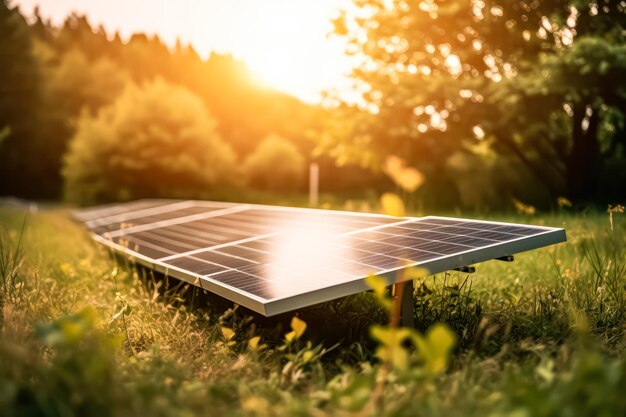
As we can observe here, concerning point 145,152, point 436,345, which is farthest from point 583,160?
point 145,152

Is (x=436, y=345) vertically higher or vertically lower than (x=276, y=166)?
lower

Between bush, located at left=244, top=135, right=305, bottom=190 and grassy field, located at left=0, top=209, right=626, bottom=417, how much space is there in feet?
117

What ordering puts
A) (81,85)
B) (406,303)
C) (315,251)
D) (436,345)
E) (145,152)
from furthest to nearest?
(81,85), (145,152), (315,251), (406,303), (436,345)

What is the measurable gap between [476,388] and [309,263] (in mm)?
1561

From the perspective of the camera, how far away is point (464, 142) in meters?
17.7

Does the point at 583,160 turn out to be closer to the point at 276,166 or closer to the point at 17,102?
the point at 276,166

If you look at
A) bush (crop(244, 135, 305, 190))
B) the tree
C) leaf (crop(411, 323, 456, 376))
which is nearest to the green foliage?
bush (crop(244, 135, 305, 190))

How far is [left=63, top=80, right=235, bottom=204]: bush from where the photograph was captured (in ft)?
95.2

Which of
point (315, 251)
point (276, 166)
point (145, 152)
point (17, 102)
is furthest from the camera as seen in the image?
point (276, 166)

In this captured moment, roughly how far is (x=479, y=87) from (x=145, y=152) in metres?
18.9

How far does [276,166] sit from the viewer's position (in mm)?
43219

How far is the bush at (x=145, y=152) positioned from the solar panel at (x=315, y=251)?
22938mm

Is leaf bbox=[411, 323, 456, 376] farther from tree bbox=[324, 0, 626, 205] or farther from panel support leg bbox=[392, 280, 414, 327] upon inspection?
tree bbox=[324, 0, 626, 205]

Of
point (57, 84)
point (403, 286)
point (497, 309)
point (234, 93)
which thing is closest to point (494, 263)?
point (497, 309)
